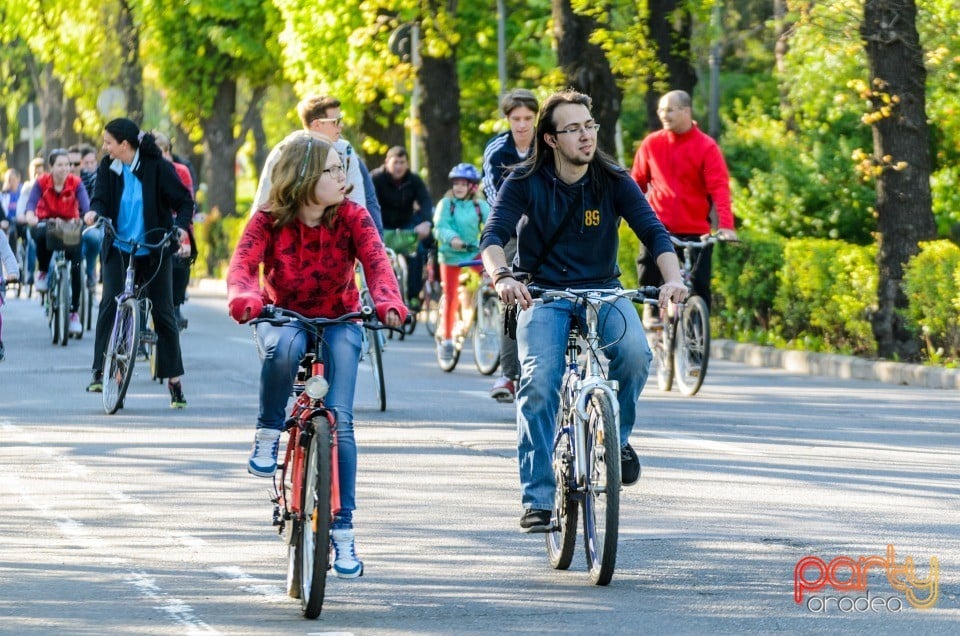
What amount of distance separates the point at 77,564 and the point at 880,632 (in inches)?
124

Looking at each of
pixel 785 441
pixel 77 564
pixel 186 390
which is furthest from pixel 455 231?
pixel 77 564

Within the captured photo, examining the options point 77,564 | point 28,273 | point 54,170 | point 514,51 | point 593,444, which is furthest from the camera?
point 514,51

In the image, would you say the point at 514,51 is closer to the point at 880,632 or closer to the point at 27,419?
the point at 27,419

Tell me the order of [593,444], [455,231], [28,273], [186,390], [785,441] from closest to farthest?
1. [593,444]
2. [785,441]
3. [186,390]
4. [455,231]
5. [28,273]

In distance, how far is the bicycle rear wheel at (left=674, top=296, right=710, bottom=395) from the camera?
14.7 meters

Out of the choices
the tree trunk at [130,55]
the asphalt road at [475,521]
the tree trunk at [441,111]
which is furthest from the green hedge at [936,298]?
the tree trunk at [130,55]

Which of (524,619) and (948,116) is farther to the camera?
(948,116)

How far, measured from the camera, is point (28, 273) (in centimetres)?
3089

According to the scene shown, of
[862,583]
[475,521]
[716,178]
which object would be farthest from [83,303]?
[862,583]

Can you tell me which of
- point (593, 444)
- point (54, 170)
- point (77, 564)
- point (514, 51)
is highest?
point (514, 51)

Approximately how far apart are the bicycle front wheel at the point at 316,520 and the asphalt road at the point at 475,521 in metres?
0.11

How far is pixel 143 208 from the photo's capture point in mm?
13883

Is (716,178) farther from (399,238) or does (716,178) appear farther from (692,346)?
(399,238)

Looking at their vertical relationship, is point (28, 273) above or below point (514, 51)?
below
